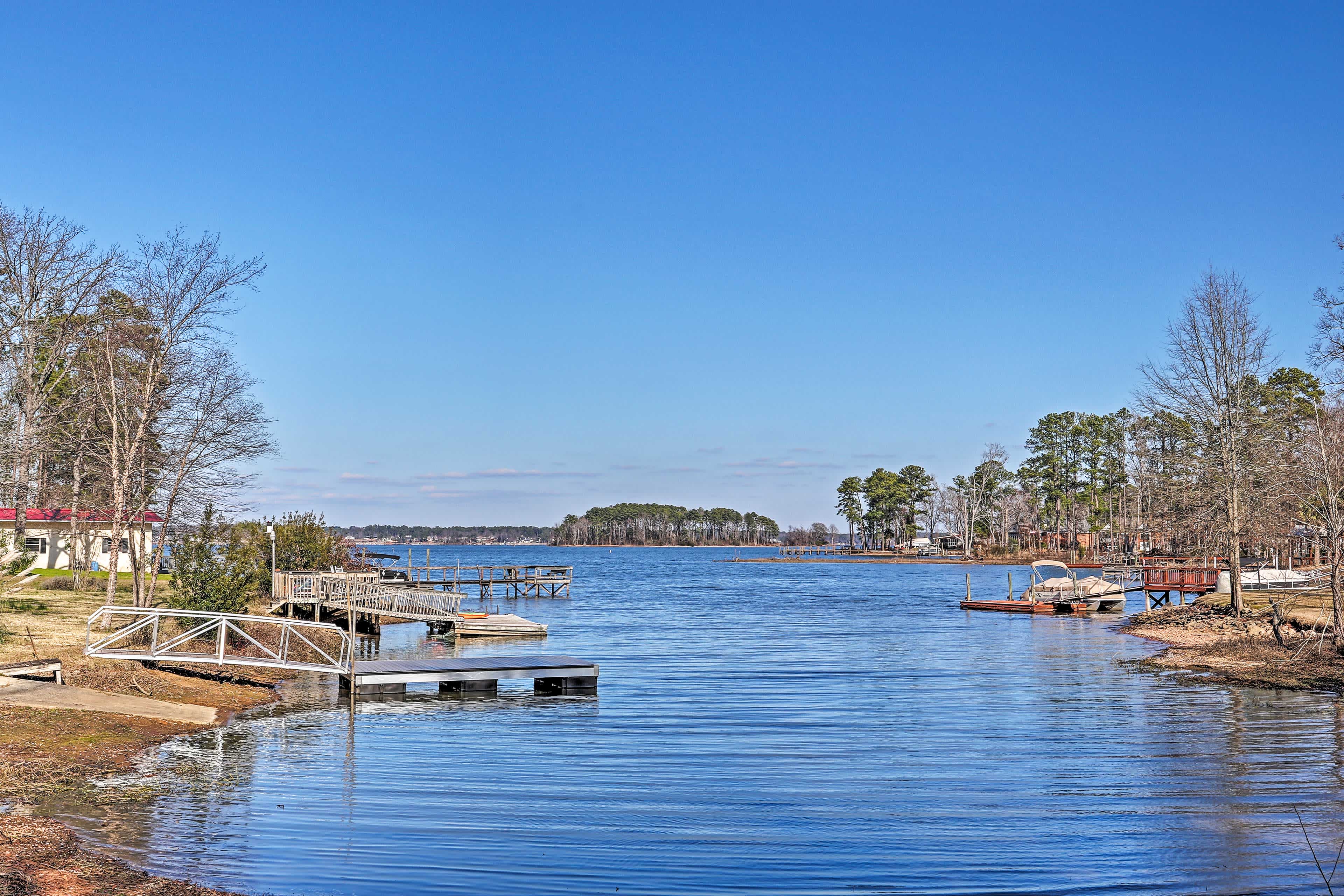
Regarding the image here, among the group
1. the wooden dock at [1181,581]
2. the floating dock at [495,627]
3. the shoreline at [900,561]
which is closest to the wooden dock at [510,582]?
the floating dock at [495,627]

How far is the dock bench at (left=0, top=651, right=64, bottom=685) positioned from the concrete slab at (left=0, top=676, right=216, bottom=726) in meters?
0.24

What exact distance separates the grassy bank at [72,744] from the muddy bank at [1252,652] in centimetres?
2303

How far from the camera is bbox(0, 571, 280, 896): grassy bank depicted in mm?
8734

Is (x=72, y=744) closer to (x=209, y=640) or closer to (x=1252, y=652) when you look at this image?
(x=209, y=640)

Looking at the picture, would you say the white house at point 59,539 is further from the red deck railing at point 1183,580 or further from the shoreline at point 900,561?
the shoreline at point 900,561

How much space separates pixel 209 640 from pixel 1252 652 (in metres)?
27.7

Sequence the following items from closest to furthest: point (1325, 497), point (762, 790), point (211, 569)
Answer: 1. point (762, 790)
2. point (211, 569)
3. point (1325, 497)

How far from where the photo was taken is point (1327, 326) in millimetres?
23406

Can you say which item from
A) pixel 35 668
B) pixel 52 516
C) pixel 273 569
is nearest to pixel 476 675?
pixel 35 668

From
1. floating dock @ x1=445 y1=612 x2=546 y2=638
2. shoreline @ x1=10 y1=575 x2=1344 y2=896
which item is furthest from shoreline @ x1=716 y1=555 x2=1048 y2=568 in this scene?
floating dock @ x1=445 y1=612 x2=546 y2=638

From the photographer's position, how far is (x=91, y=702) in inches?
662

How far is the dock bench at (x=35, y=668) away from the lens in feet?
57.5

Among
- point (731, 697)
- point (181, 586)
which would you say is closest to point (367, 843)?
point (731, 697)

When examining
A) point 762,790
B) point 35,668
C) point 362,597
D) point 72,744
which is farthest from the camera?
point 362,597
